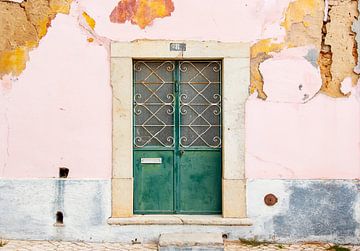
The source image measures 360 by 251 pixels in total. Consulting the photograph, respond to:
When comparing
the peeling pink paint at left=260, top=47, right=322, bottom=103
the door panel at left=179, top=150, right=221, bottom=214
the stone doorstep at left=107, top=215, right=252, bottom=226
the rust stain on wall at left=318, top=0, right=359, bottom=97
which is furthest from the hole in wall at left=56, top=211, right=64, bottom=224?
the rust stain on wall at left=318, top=0, right=359, bottom=97

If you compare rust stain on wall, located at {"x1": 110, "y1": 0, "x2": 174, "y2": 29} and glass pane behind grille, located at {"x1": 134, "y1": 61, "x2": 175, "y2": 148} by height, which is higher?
rust stain on wall, located at {"x1": 110, "y1": 0, "x2": 174, "y2": 29}

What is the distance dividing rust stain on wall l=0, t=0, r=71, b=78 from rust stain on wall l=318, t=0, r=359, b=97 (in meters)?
3.31

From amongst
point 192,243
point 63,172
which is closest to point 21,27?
point 63,172

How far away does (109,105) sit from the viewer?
21.5 ft

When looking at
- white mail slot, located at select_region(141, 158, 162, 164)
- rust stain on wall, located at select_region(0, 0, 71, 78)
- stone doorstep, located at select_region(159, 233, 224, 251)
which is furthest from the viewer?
white mail slot, located at select_region(141, 158, 162, 164)

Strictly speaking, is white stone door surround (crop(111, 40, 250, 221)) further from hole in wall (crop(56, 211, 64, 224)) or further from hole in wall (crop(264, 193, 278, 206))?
hole in wall (crop(56, 211, 64, 224))

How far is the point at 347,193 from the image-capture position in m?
6.47

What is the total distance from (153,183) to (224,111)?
1.30m

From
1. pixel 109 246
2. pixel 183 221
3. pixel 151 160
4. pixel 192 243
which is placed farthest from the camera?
pixel 151 160

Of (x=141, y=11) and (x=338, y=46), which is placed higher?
(x=141, y=11)

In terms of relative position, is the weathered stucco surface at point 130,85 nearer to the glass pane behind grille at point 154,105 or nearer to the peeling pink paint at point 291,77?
the peeling pink paint at point 291,77

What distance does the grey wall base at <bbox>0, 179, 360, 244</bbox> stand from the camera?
648 cm

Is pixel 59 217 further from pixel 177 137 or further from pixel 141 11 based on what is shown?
pixel 141 11

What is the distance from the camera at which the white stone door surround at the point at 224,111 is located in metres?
6.51
